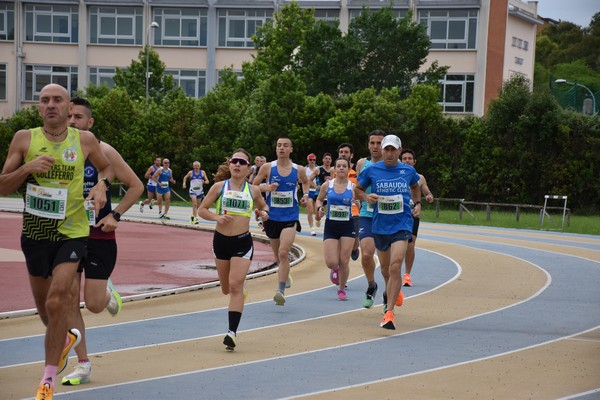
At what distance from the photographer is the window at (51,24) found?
67.6 m

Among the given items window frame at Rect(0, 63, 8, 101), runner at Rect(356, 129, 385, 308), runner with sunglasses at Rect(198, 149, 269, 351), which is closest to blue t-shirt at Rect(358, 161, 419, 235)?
runner at Rect(356, 129, 385, 308)

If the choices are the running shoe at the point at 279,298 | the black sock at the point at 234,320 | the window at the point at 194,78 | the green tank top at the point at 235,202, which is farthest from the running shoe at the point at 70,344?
the window at the point at 194,78

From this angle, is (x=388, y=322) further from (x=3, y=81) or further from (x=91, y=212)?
(x=3, y=81)

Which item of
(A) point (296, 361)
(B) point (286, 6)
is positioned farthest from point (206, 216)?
(B) point (286, 6)

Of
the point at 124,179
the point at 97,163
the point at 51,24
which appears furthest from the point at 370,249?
the point at 51,24

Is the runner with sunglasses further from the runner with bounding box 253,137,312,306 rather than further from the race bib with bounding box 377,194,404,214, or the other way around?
the runner with bounding box 253,137,312,306

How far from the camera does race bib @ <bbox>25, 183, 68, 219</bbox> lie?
7102mm

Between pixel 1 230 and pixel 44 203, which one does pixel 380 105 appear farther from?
pixel 44 203

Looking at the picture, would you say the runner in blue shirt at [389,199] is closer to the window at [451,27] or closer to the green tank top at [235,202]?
the green tank top at [235,202]

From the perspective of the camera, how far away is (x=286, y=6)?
59219 millimetres

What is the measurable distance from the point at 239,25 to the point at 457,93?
49.0 ft

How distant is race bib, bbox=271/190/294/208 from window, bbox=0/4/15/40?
190 feet

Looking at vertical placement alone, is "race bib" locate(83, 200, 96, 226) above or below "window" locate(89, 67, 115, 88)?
below

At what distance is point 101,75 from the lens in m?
68.9
